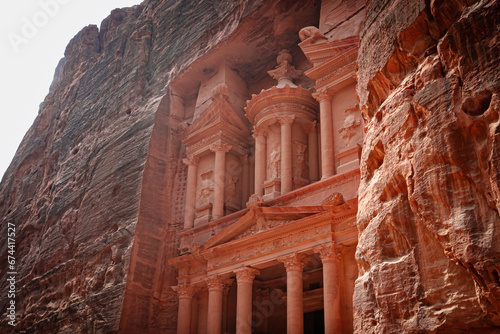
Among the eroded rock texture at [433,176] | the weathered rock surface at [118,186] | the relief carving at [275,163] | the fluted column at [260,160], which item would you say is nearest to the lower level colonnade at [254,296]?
the weathered rock surface at [118,186]

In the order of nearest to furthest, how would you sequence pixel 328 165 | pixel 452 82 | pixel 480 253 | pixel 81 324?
1. pixel 480 253
2. pixel 452 82
3. pixel 328 165
4. pixel 81 324

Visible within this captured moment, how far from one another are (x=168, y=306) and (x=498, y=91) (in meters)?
14.1

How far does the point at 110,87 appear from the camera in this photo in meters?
24.7

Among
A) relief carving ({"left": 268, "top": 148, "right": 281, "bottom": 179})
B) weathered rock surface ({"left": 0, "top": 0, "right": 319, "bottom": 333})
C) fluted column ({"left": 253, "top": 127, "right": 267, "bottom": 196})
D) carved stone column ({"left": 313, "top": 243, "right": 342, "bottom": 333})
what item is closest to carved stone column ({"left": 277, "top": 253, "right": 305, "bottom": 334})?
carved stone column ({"left": 313, "top": 243, "right": 342, "bottom": 333})

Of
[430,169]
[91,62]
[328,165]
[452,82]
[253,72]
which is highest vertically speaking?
[91,62]

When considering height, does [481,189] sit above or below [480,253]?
above

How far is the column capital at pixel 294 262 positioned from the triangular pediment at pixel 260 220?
1.01 m

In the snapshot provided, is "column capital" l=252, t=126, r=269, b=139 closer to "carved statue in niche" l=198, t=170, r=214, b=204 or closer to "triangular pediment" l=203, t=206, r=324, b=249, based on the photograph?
"carved statue in niche" l=198, t=170, r=214, b=204

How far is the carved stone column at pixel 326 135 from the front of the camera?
50.3 ft

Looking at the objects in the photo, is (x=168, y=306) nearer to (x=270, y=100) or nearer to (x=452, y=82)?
(x=270, y=100)

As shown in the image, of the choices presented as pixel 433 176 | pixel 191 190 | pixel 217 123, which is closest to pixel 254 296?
pixel 191 190

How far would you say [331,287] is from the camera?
42.2ft

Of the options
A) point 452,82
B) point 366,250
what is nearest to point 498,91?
point 452,82

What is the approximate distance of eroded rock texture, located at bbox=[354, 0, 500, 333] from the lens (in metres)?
5.52
